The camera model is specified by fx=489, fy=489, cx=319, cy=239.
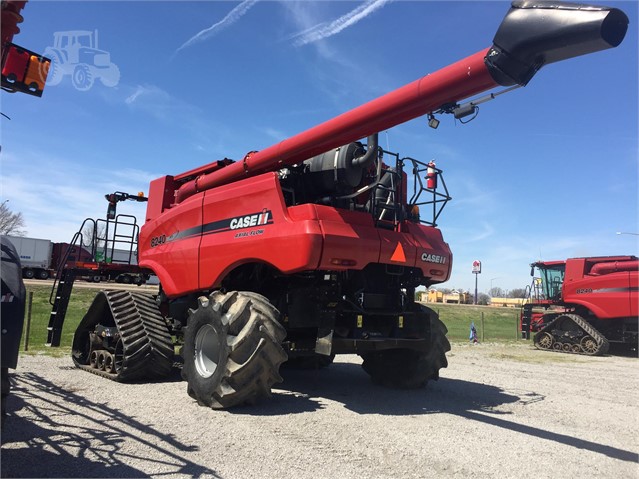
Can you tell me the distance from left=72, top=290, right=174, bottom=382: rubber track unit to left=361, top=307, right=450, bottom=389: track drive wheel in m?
3.33

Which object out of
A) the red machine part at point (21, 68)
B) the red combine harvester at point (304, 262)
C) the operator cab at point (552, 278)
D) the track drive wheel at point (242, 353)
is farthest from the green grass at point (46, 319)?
the operator cab at point (552, 278)

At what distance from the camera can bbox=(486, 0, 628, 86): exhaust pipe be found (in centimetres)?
350

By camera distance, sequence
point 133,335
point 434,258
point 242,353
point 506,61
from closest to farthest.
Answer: point 506,61 < point 242,353 < point 434,258 < point 133,335

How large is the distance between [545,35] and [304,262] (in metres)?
3.24

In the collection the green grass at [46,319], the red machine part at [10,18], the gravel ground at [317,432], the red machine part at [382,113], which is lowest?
the gravel ground at [317,432]

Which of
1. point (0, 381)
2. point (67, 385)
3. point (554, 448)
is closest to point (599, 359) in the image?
point (554, 448)

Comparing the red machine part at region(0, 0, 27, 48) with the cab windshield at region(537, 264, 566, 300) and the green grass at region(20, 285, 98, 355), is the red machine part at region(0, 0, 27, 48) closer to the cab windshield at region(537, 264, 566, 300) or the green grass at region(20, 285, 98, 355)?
the green grass at region(20, 285, 98, 355)

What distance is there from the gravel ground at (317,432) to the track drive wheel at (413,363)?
0.75 ft

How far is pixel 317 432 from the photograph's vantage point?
5.03m

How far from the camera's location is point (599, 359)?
15.0 metres

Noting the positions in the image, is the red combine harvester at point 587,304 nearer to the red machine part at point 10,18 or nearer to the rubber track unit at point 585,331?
the rubber track unit at point 585,331

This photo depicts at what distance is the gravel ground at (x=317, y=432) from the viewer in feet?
13.1

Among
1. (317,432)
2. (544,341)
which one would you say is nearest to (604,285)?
(544,341)

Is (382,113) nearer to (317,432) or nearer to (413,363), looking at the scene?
(317,432)
